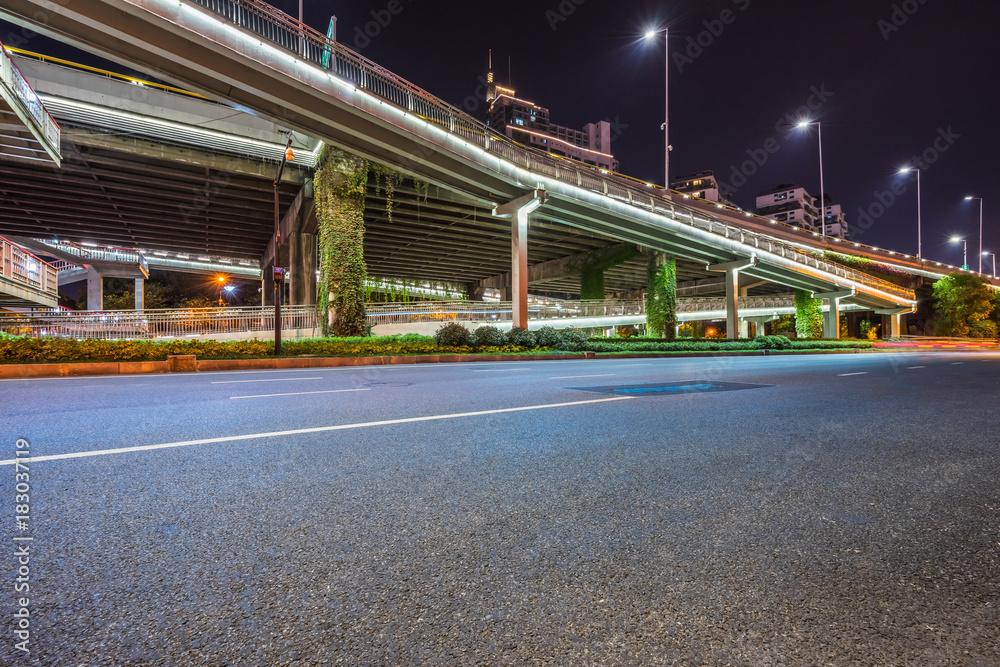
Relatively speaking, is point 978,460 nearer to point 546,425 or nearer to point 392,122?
point 546,425

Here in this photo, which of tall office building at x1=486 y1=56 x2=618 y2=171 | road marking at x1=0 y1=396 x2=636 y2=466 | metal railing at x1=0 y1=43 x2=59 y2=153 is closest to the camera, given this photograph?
road marking at x1=0 y1=396 x2=636 y2=466

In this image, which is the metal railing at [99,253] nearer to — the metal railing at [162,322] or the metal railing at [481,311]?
the metal railing at [162,322]

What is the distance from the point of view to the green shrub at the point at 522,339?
22492 mm

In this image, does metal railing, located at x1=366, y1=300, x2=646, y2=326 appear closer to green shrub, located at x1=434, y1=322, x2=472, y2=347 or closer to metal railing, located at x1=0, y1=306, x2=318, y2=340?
metal railing, located at x1=0, y1=306, x2=318, y2=340

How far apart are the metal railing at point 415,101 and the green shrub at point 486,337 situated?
30.0 feet

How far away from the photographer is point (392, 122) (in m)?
19.6

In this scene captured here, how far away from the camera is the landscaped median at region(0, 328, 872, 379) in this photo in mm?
13625

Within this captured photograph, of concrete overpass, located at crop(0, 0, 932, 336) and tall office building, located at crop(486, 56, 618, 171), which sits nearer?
concrete overpass, located at crop(0, 0, 932, 336)

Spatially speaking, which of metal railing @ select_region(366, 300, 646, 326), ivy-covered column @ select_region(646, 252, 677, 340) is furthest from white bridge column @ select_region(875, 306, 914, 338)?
ivy-covered column @ select_region(646, 252, 677, 340)

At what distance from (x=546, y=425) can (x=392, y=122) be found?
18.1 m

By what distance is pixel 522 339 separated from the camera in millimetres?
22578

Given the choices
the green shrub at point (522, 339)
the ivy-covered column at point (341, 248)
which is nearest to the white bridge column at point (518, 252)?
the green shrub at point (522, 339)

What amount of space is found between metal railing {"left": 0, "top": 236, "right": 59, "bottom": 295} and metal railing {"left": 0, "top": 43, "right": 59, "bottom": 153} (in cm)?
745

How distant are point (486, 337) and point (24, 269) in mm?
25716
